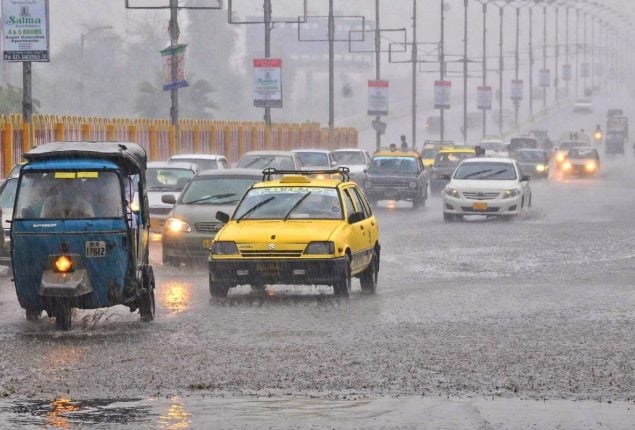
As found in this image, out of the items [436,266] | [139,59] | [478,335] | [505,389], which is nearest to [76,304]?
[478,335]

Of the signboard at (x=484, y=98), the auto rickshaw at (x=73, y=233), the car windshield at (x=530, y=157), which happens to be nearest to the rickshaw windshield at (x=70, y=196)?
the auto rickshaw at (x=73, y=233)

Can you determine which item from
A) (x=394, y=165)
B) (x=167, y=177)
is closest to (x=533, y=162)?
(x=394, y=165)

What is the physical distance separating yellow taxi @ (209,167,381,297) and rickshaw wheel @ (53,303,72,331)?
3236 millimetres

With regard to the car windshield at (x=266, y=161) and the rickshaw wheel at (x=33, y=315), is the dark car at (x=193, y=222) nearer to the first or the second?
the rickshaw wheel at (x=33, y=315)

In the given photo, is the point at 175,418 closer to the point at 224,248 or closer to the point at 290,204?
the point at 224,248

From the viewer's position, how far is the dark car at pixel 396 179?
46625mm

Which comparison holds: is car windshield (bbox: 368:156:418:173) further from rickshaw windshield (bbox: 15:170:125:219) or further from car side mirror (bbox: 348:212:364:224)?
rickshaw windshield (bbox: 15:170:125:219)

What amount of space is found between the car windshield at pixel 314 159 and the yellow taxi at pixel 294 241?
88.4 feet

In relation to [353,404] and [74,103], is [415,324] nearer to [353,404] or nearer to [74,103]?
[353,404]

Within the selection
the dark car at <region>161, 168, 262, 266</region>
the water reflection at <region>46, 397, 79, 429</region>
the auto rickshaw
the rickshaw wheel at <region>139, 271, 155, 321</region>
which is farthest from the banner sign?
the water reflection at <region>46, 397, 79, 429</region>

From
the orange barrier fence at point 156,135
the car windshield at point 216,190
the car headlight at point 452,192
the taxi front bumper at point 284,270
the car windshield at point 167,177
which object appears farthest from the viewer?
the orange barrier fence at point 156,135

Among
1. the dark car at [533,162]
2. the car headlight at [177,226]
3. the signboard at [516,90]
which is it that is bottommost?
the dark car at [533,162]

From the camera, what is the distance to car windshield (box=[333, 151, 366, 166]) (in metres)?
54.2

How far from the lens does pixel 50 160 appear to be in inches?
653
